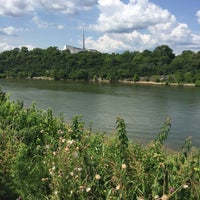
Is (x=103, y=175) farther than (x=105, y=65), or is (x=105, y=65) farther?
(x=105, y=65)

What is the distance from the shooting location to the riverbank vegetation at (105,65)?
119 meters

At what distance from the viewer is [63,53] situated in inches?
6033

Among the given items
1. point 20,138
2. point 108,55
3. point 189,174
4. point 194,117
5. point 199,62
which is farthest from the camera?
point 108,55

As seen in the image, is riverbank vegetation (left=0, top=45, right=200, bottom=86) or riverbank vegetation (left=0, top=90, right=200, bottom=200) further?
riverbank vegetation (left=0, top=45, right=200, bottom=86)

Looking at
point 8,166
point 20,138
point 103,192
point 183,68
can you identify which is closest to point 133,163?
point 103,192

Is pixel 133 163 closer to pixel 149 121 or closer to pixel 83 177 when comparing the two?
pixel 83 177

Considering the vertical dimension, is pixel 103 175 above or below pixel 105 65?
below

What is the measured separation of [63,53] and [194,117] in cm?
12235

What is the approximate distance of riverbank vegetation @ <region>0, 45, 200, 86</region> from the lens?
119 metres

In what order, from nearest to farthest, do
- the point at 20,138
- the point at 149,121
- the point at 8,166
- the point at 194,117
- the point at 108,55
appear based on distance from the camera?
1. the point at 8,166
2. the point at 20,138
3. the point at 149,121
4. the point at 194,117
5. the point at 108,55

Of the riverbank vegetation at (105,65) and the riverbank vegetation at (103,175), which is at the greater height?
the riverbank vegetation at (105,65)

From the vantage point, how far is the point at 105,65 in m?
139

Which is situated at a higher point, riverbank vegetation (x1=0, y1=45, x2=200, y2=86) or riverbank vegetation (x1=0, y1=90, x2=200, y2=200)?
riverbank vegetation (x1=0, y1=45, x2=200, y2=86)

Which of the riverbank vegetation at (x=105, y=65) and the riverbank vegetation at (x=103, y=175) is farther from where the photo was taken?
the riverbank vegetation at (x=105, y=65)
